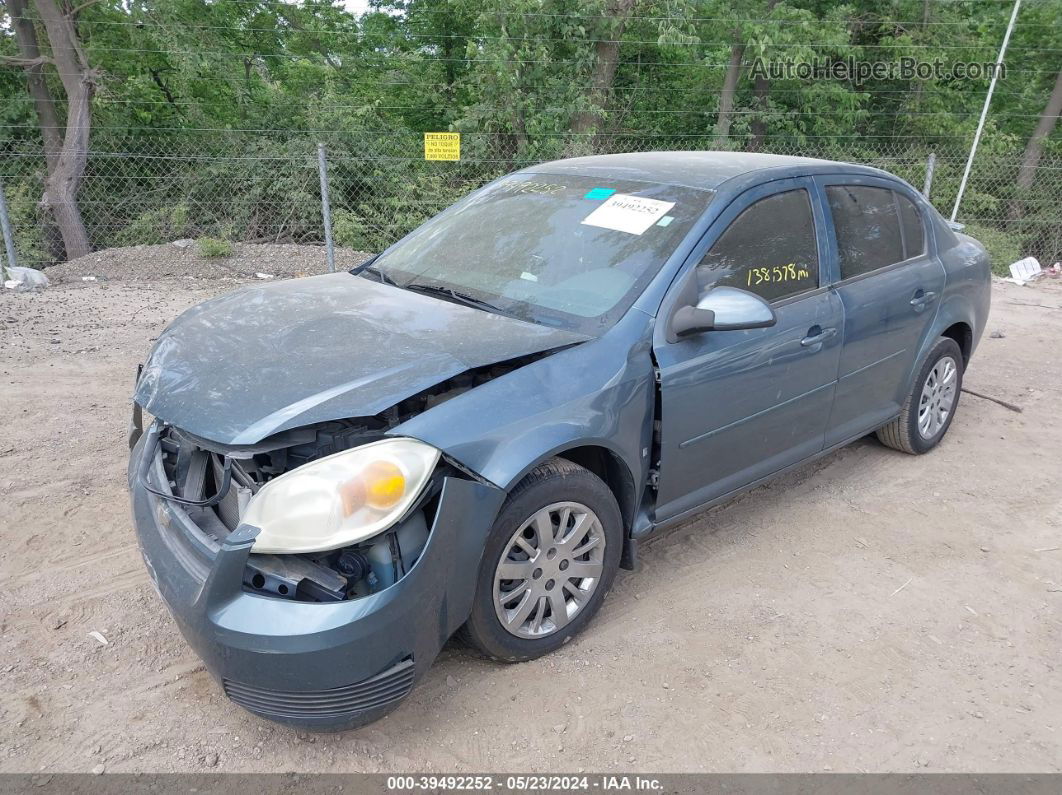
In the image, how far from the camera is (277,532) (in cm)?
239

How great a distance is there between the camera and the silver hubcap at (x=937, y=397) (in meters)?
4.90

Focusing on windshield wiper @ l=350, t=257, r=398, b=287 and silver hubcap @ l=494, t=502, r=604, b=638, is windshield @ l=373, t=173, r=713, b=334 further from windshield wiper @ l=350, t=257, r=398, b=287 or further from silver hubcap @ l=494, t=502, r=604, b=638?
silver hubcap @ l=494, t=502, r=604, b=638

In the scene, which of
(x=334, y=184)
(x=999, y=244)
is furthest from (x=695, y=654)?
(x=999, y=244)

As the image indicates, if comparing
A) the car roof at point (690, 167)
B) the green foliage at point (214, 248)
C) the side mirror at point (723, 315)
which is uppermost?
the car roof at point (690, 167)

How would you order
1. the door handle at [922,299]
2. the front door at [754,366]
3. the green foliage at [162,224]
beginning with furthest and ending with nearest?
the green foliage at [162,224] → the door handle at [922,299] → the front door at [754,366]

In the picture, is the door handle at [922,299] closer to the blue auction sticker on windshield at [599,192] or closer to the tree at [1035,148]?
the blue auction sticker on windshield at [599,192]

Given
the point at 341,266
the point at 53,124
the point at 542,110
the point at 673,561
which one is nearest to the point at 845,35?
the point at 542,110

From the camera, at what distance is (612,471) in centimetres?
314

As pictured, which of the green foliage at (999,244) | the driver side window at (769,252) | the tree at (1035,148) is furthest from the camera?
the tree at (1035,148)

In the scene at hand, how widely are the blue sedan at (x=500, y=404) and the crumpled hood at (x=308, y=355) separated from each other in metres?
0.01

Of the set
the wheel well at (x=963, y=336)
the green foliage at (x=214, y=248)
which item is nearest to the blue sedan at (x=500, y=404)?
the wheel well at (x=963, y=336)

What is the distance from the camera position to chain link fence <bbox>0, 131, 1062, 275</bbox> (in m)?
12.0

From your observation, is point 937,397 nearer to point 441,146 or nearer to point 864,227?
point 864,227

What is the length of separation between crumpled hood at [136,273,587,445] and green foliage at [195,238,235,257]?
25.2 ft
